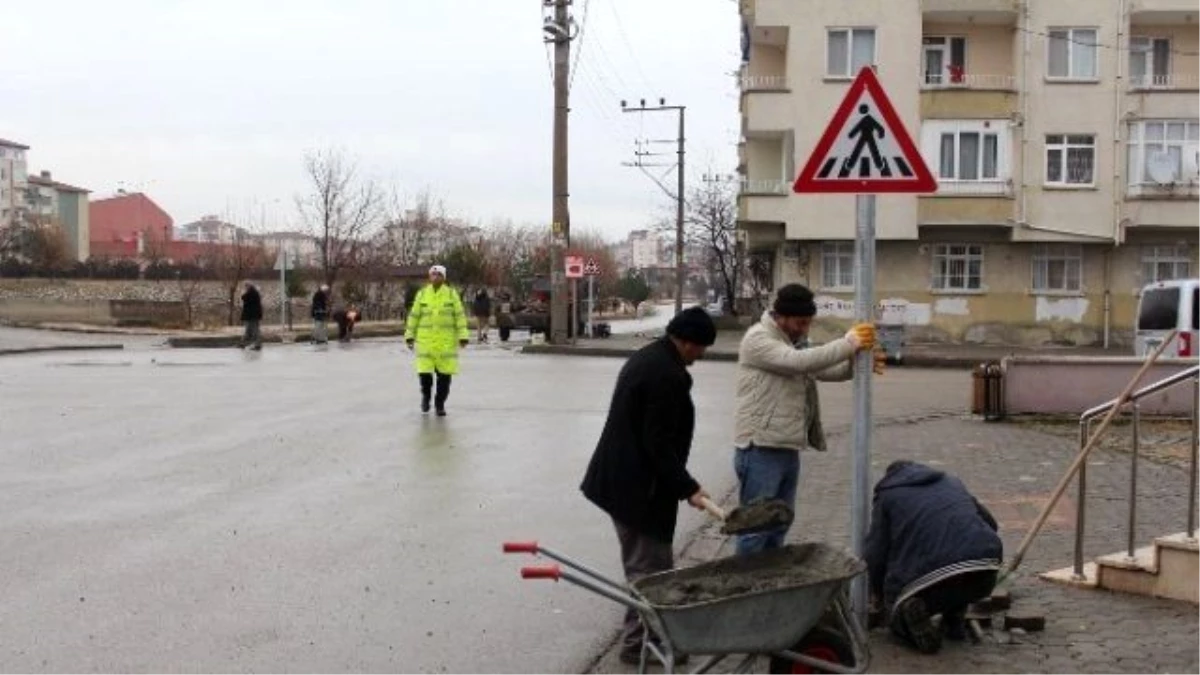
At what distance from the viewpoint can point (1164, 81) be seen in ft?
121

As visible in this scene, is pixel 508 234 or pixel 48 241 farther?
pixel 508 234

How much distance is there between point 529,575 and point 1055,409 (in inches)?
537

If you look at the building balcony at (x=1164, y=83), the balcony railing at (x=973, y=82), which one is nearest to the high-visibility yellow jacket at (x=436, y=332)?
the balcony railing at (x=973, y=82)

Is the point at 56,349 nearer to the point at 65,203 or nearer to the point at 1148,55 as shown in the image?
the point at 1148,55

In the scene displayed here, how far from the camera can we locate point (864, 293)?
19.2 feet

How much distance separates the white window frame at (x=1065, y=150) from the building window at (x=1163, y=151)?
1.02 meters

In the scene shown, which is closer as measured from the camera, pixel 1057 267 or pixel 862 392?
pixel 862 392

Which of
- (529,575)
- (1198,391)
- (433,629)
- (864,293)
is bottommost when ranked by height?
(433,629)

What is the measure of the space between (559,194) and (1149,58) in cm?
1824

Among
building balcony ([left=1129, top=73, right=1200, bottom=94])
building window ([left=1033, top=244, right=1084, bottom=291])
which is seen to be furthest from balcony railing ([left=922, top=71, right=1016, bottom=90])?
building window ([left=1033, top=244, right=1084, bottom=291])

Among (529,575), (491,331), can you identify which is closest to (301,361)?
(529,575)

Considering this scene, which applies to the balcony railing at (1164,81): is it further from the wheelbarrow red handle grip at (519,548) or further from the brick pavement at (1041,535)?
the wheelbarrow red handle grip at (519,548)

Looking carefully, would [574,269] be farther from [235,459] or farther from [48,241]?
[48,241]

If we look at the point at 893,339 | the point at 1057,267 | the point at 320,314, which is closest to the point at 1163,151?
the point at 1057,267
